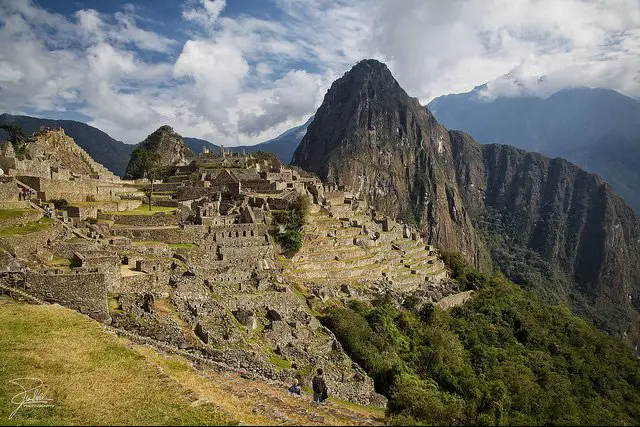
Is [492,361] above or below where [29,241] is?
below

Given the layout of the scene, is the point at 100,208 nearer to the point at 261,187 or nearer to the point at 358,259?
the point at 261,187

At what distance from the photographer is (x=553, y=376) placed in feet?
138

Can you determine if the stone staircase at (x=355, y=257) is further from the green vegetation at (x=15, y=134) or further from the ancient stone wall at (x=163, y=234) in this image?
the green vegetation at (x=15, y=134)

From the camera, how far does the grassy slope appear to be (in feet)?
38.7

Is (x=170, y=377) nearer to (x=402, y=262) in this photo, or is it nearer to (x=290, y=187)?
(x=290, y=187)

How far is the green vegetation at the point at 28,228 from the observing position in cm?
2223

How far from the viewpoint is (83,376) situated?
44.2ft

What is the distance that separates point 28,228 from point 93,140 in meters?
117

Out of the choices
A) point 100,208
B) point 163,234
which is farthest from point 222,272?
point 100,208

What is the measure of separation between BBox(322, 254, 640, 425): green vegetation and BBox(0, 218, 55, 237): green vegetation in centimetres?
1926

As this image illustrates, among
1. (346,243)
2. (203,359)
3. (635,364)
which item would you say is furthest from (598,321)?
→ (203,359)

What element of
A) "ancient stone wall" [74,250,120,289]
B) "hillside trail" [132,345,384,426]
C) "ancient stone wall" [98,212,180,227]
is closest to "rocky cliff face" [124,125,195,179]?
"ancient stone wall" [98,212,180,227]

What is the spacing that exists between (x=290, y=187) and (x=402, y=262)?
16874mm

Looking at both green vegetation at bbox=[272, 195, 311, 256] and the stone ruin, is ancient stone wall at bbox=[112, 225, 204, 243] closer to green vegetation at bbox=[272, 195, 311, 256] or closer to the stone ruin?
the stone ruin
